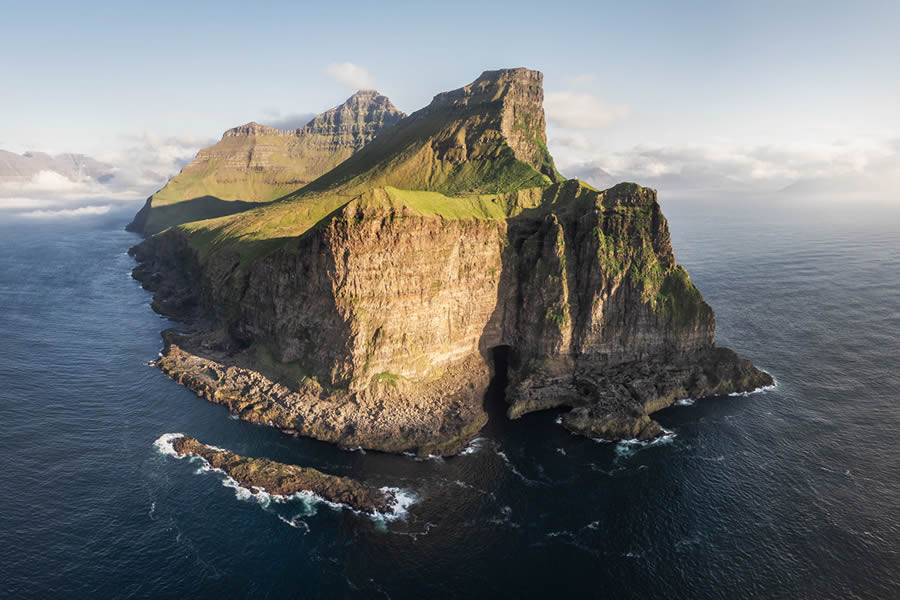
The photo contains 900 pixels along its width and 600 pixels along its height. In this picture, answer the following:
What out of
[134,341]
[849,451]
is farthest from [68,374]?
[849,451]

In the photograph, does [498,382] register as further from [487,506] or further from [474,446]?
[487,506]

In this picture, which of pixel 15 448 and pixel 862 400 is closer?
pixel 15 448

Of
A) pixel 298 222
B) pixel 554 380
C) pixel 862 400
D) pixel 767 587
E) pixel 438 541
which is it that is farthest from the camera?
pixel 298 222

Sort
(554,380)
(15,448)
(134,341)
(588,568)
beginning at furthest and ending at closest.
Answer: (134,341)
(554,380)
(15,448)
(588,568)

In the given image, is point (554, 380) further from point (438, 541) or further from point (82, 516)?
point (82, 516)

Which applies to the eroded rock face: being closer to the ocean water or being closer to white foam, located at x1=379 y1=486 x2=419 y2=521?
the ocean water

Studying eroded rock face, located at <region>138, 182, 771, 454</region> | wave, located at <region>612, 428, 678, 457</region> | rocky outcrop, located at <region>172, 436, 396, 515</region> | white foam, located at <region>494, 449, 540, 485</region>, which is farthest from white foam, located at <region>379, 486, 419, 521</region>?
wave, located at <region>612, 428, 678, 457</region>

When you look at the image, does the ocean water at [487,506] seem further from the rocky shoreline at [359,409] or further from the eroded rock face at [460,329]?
the eroded rock face at [460,329]
